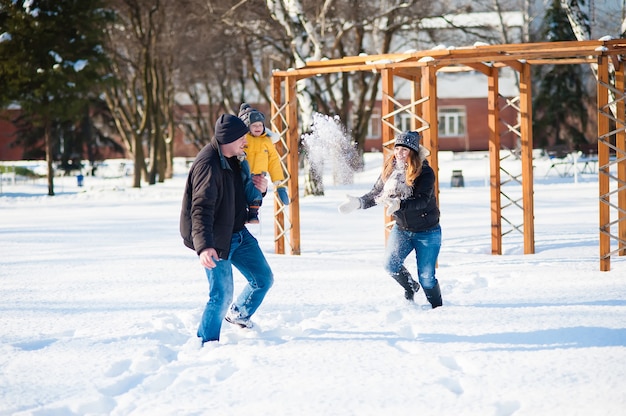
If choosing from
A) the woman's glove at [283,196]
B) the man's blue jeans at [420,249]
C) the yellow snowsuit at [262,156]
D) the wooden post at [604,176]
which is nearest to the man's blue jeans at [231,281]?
the woman's glove at [283,196]

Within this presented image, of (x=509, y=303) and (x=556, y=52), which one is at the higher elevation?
(x=556, y=52)

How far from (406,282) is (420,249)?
542mm

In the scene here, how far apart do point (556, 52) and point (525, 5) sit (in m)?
34.1

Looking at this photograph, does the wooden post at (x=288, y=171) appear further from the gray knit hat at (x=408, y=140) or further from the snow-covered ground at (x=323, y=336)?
the gray knit hat at (x=408, y=140)

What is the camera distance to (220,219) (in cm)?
639

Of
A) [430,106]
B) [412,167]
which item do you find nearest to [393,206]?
[412,167]

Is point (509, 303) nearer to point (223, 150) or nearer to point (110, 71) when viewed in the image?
point (223, 150)

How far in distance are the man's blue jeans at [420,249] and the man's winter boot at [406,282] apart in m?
0.14

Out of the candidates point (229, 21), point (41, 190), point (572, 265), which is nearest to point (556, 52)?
point (572, 265)

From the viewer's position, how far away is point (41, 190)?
35625 millimetres

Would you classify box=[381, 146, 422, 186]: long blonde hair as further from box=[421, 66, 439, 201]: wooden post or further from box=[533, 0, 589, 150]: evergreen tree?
box=[533, 0, 589, 150]: evergreen tree

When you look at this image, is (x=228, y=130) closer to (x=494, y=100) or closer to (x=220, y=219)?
(x=220, y=219)

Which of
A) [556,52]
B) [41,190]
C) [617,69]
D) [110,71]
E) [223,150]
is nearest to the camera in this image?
[223,150]

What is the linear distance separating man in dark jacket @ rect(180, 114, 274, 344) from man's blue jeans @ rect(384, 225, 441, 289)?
1465 millimetres
